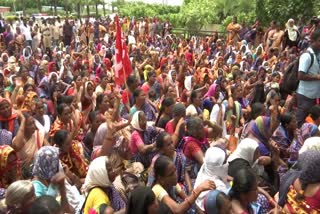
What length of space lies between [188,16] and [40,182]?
868 inches

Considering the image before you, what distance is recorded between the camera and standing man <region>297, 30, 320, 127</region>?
6000 mm

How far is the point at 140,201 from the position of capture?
3408 millimetres

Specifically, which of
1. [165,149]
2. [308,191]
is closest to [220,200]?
[308,191]

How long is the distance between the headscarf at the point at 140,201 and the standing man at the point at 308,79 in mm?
3187

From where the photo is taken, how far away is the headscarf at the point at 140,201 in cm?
340

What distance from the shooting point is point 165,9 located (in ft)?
166

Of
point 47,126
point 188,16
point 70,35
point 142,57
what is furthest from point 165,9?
point 47,126

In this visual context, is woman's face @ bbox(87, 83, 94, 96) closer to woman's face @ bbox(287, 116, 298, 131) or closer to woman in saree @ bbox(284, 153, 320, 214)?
woman's face @ bbox(287, 116, 298, 131)

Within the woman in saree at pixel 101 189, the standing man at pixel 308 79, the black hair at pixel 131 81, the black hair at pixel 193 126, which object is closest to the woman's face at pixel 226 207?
the woman in saree at pixel 101 189

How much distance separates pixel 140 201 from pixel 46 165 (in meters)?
1.07

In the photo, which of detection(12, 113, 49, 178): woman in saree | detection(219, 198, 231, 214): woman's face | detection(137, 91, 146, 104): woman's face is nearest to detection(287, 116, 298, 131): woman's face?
detection(137, 91, 146, 104): woman's face

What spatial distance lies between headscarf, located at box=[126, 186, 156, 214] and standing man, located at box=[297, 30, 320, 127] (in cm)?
319

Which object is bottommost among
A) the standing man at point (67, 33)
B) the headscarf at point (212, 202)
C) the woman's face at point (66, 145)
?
the standing man at point (67, 33)

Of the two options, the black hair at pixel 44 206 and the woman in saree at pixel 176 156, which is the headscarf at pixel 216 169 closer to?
the woman in saree at pixel 176 156
